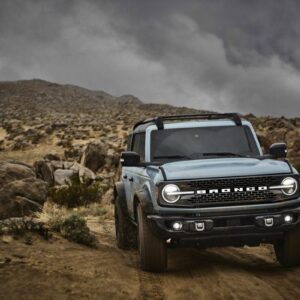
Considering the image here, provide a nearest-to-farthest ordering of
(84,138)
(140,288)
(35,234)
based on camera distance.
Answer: (140,288)
(35,234)
(84,138)

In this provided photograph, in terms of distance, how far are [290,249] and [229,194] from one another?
1.14m

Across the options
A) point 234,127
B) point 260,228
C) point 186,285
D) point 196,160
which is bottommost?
point 186,285

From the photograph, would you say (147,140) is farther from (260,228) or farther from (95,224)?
(95,224)

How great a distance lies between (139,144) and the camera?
316 inches

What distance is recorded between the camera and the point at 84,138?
1561 inches

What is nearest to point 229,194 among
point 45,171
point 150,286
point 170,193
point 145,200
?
point 170,193

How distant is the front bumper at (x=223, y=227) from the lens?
228 inches

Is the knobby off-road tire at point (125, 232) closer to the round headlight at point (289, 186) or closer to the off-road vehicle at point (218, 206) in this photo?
the off-road vehicle at point (218, 206)

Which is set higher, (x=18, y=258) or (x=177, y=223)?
(x=177, y=223)

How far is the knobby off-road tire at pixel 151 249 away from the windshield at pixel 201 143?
47.0 inches

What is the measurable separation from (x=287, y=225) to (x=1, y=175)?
8.63 meters

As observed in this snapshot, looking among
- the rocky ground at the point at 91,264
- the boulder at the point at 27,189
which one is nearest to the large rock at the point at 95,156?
the rocky ground at the point at 91,264

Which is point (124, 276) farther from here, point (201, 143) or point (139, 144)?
point (139, 144)

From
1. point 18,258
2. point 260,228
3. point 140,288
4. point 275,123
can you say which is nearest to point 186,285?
point 140,288
